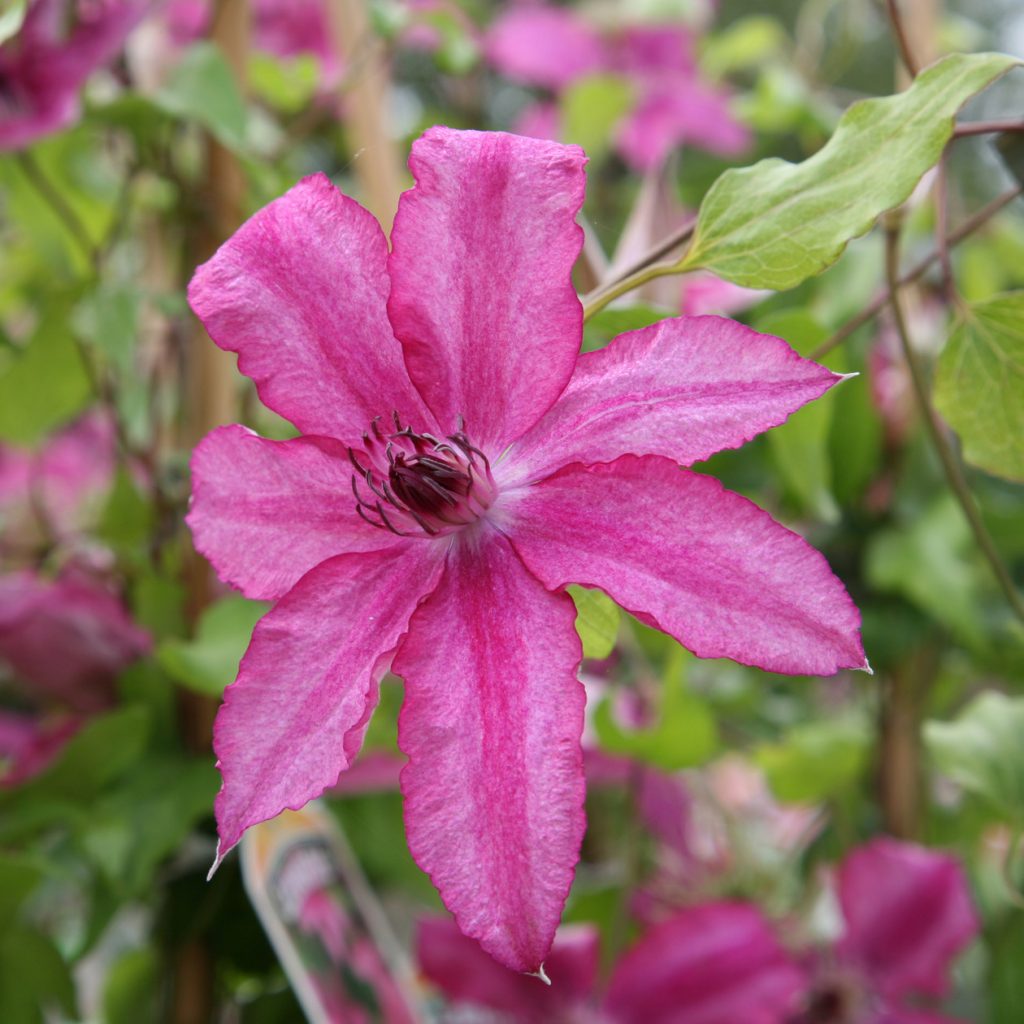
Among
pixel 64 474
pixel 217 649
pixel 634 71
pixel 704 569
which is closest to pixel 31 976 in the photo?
pixel 217 649

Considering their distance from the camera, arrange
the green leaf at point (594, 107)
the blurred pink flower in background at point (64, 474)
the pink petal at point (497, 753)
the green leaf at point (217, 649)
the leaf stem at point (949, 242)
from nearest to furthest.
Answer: the pink petal at point (497, 753) → the leaf stem at point (949, 242) → the green leaf at point (217, 649) → the green leaf at point (594, 107) → the blurred pink flower in background at point (64, 474)

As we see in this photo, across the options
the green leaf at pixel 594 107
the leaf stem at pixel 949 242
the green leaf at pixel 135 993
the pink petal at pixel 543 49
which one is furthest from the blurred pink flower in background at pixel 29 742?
the pink petal at pixel 543 49

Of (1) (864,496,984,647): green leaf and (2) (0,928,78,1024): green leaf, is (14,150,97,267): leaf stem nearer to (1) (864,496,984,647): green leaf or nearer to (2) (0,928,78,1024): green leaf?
(2) (0,928,78,1024): green leaf

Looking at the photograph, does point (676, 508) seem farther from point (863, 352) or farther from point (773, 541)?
point (863, 352)

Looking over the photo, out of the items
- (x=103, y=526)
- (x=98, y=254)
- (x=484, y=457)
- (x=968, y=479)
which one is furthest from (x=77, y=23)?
(x=968, y=479)

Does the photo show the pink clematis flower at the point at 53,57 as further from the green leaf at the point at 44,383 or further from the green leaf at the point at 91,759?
the green leaf at the point at 91,759
